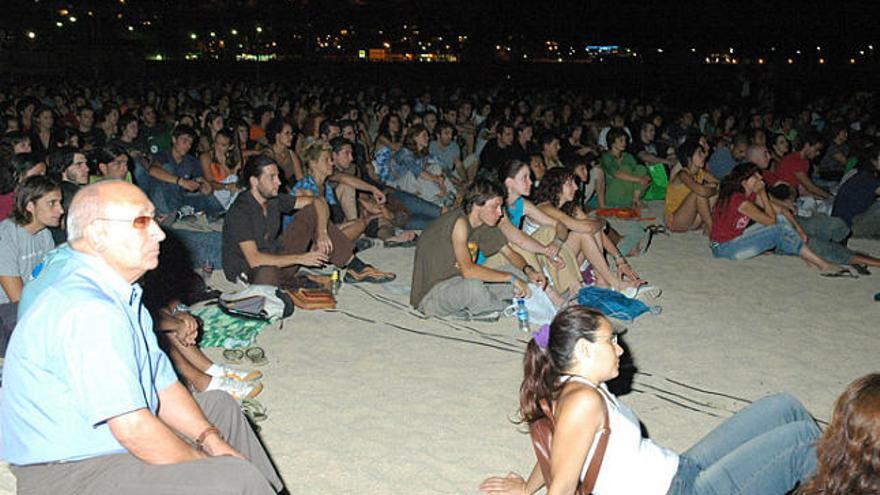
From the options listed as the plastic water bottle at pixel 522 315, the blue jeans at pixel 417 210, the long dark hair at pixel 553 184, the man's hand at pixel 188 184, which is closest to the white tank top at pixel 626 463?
the plastic water bottle at pixel 522 315

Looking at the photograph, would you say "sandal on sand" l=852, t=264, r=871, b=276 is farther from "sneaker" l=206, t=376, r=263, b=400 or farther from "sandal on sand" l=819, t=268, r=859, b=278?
"sneaker" l=206, t=376, r=263, b=400

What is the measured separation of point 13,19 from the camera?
157ft

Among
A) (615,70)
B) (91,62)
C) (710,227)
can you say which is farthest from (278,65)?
(710,227)

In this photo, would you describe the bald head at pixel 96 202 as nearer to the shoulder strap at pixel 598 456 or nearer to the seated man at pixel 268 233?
the shoulder strap at pixel 598 456

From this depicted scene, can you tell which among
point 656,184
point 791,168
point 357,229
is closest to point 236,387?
point 357,229

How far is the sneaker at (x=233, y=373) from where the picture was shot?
201 inches

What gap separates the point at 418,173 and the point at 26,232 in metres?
6.06

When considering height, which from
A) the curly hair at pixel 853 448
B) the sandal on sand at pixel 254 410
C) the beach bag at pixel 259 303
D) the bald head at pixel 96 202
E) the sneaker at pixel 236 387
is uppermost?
the bald head at pixel 96 202

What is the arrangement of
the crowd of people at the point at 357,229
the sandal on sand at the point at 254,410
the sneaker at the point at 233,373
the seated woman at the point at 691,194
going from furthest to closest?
the seated woman at the point at 691,194
the sneaker at the point at 233,373
the sandal on sand at the point at 254,410
the crowd of people at the point at 357,229

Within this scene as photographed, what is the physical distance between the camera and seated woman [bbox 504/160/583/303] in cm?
705

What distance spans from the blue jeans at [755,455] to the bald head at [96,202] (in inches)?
87.3

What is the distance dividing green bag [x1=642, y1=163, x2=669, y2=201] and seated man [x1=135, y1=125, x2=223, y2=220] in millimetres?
5925

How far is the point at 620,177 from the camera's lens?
434 inches

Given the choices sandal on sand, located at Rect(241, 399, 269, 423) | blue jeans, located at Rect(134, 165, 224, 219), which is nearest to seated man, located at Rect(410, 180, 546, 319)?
sandal on sand, located at Rect(241, 399, 269, 423)
